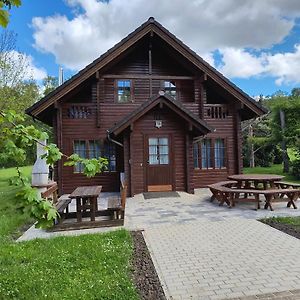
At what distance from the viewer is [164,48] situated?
45.0 ft

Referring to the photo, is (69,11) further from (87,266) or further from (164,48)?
(87,266)

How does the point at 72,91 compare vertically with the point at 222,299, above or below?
above

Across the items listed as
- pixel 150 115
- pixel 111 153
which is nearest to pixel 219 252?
pixel 150 115

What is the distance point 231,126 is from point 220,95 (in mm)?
1569

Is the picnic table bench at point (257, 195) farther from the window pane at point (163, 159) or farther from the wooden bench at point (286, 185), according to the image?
the window pane at point (163, 159)

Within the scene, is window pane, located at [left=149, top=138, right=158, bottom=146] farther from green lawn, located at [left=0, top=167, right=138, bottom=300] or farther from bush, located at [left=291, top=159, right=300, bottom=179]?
bush, located at [left=291, top=159, right=300, bottom=179]

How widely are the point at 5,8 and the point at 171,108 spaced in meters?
9.42

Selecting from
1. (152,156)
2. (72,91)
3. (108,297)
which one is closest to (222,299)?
(108,297)

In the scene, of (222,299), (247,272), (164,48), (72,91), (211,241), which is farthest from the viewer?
(164,48)

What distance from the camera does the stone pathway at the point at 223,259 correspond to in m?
3.77

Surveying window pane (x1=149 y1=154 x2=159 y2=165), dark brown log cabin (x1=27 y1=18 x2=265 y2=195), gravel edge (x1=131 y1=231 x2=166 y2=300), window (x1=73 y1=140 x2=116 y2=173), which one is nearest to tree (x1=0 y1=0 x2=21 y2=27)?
gravel edge (x1=131 y1=231 x2=166 y2=300)

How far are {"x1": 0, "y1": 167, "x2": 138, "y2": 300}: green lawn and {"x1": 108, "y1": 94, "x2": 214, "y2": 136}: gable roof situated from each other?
18.3 feet

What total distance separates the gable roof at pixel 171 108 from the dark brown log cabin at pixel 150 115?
0.04 meters

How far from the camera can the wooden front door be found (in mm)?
11750
